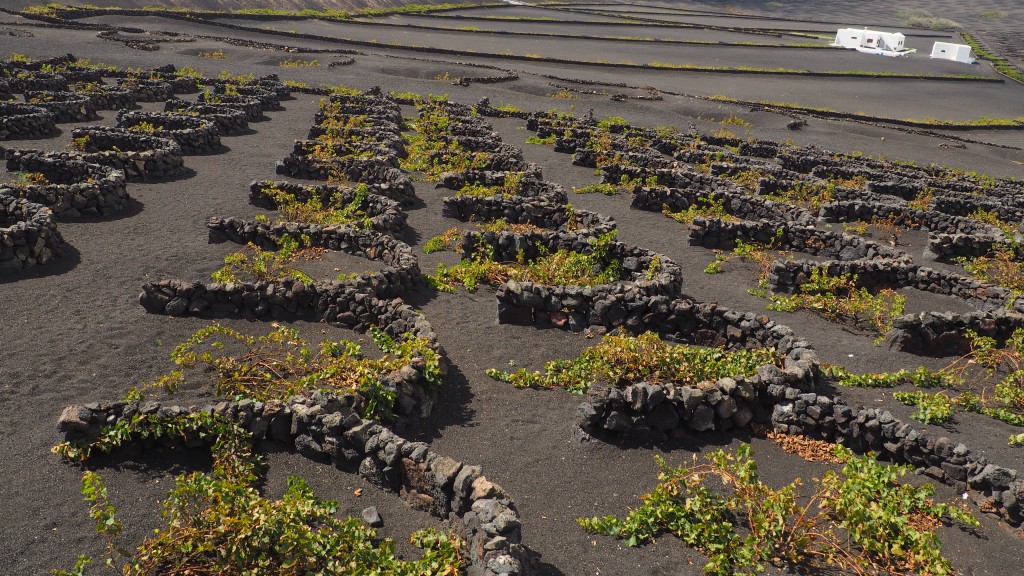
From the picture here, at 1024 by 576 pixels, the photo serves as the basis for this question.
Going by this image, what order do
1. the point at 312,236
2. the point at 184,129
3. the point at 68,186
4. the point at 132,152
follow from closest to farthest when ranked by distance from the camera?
1. the point at 312,236
2. the point at 68,186
3. the point at 132,152
4. the point at 184,129

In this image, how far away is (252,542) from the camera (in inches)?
251

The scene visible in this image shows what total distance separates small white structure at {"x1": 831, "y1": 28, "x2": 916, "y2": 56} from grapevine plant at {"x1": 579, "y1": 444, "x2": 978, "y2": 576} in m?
96.3

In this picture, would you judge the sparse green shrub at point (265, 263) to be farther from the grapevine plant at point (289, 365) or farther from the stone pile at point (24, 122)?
the stone pile at point (24, 122)

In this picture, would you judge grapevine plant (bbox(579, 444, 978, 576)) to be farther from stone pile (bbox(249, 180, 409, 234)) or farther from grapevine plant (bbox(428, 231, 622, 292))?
stone pile (bbox(249, 180, 409, 234))

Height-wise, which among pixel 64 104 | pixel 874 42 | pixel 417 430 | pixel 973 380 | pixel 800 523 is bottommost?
pixel 417 430

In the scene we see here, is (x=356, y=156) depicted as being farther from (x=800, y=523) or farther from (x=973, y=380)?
(x=800, y=523)

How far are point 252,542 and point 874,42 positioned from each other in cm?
10253

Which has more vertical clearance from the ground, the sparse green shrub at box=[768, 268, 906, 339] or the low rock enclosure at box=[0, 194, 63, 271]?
the low rock enclosure at box=[0, 194, 63, 271]

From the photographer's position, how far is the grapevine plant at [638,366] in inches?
410

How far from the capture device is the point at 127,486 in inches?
309

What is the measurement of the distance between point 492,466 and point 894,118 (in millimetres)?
50842

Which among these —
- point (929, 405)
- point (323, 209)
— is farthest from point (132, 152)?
point (929, 405)

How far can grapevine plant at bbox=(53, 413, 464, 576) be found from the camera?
20.8 ft

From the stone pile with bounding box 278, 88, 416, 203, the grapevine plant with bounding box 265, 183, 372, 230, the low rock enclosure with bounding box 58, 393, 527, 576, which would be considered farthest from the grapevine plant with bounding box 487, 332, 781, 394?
the stone pile with bounding box 278, 88, 416, 203
